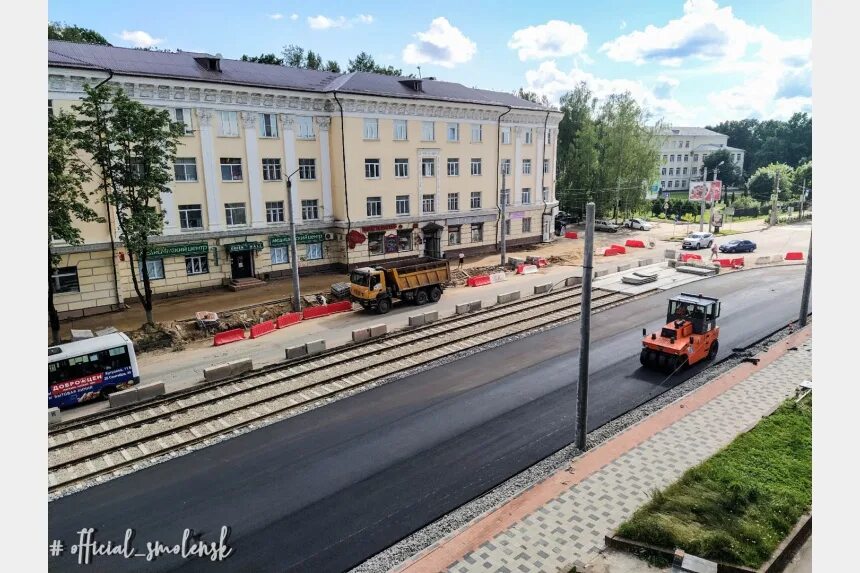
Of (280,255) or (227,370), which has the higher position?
(280,255)

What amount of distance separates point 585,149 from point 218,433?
2242 inches

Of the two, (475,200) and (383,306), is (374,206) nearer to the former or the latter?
(475,200)

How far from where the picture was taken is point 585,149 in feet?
206

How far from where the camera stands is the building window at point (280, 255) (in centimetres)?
3572

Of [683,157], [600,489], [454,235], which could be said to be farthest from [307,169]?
[683,157]

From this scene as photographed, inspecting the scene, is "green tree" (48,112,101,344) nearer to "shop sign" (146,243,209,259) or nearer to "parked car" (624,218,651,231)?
"shop sign" (146,243,209,259)

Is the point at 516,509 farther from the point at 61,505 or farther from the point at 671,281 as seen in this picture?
the point at 671,281

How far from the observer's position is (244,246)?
33938mm

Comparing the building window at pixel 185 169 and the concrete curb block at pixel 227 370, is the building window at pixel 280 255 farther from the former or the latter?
the concrete curb block at pixel 227 370

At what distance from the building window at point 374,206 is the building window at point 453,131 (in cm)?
808

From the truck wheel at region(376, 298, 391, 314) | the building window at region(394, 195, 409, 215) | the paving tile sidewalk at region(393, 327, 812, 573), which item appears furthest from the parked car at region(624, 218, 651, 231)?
the paving tile sidewalk at region(393, 327, 812, 573)

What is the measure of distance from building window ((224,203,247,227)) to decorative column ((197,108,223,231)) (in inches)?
23.4

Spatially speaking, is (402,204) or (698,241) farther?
(698,241)

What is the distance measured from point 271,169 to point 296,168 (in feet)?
5.54
